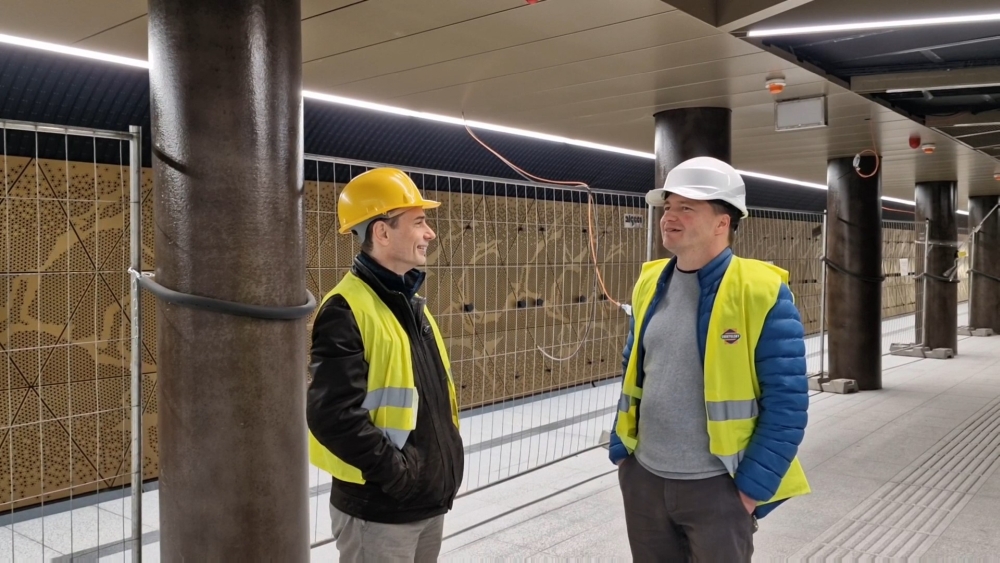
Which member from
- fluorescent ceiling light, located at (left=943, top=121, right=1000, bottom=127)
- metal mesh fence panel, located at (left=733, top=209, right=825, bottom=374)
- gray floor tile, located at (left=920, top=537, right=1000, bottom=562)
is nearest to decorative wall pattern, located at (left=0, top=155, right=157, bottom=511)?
gray floor tile, located at (left=920, top=537, right=1000, bottom=562)

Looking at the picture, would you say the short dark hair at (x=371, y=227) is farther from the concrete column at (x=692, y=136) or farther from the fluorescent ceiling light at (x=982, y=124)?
the fluorescent ceiling light at (x=982, y=124)

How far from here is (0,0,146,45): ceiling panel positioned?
140 inches

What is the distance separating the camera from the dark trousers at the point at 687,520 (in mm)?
2379

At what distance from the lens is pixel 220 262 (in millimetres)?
2758

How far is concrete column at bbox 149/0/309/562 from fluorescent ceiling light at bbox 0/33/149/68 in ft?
6.26

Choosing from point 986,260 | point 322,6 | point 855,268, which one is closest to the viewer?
point 322,6

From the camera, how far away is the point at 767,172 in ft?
35.0

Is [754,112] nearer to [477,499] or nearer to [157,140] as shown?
[477,499]

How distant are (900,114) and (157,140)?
236 inches

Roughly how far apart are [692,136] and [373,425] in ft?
14.5

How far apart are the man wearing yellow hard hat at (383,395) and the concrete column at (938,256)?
1226 cm

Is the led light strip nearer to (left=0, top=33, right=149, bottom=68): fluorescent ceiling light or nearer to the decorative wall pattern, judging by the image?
(left=0, top=33, right=149, bottom=68): fluorescent ceiling light

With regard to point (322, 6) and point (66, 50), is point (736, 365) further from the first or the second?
point (66, 50)

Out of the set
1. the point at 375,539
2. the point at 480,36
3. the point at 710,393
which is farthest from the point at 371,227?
the point at 480,36
